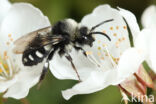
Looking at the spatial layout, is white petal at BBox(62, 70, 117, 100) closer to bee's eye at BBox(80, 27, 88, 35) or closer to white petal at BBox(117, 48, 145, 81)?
white petal at BBox(117, 48, 145, 81)

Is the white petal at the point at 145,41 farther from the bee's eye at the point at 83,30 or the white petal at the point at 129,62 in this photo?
the bee's eye at the point at 83,30

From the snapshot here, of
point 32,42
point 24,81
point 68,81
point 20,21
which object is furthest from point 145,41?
point 68,81

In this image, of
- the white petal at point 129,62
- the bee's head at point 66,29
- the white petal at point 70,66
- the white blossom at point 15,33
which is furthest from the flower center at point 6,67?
the white petal at point 129,62

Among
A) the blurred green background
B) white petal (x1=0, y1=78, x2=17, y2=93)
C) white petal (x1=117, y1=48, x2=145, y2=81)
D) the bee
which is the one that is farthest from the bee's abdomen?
the blurred green background

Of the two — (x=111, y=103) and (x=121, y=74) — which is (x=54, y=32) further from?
(x=111, y=103)

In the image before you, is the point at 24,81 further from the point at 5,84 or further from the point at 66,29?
the point at 66,29

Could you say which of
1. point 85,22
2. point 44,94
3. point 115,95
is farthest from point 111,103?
point 85,22
